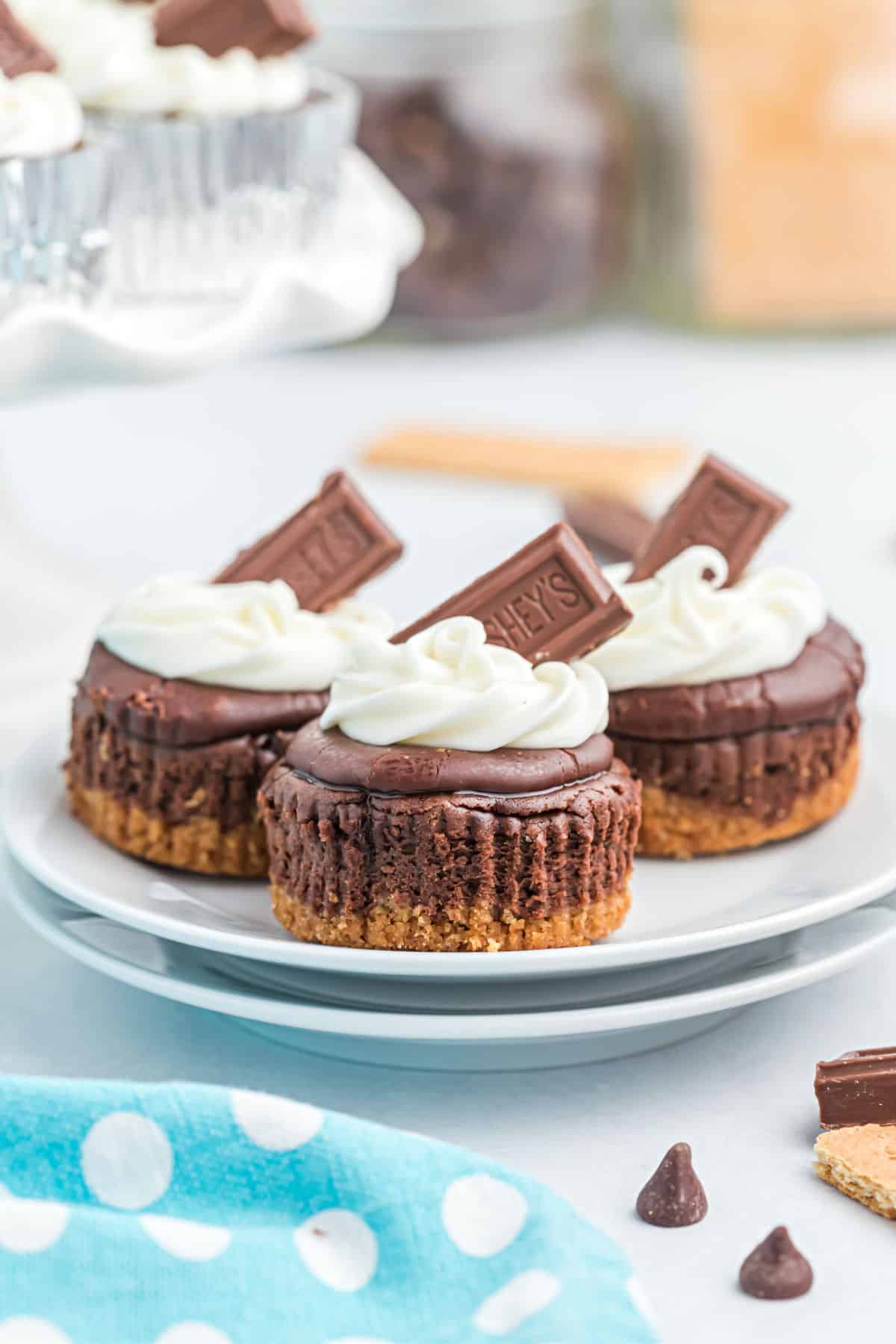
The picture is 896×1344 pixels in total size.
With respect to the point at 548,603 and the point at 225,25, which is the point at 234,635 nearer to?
the point at 548,603

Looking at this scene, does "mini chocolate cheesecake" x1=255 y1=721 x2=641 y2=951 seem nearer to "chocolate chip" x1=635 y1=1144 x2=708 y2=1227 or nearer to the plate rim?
the plate rim

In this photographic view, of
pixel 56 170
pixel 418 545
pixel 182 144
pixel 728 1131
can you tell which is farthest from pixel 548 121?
pixel 728 1131

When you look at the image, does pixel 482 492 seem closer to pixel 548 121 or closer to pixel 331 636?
pixel 548 121

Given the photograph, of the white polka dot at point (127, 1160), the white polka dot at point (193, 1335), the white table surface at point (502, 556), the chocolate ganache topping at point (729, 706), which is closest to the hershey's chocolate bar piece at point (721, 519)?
the chocolate ganache topping at point (729, 706)

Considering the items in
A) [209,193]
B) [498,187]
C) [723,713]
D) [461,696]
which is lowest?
[498,187]

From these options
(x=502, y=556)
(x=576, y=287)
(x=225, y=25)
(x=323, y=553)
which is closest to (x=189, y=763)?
(x=323, y=553)

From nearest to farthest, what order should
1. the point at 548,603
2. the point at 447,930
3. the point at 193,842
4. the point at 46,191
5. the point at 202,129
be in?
the point at 447,930, the point at 548,603, the point at 193,842, the point at 46,191, the point at 202,129

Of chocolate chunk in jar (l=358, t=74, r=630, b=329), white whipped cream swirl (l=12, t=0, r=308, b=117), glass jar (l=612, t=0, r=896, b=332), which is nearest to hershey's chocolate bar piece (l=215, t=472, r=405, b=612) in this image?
white whipped cream swirl (l=12, t=0, r=308, b=117)
